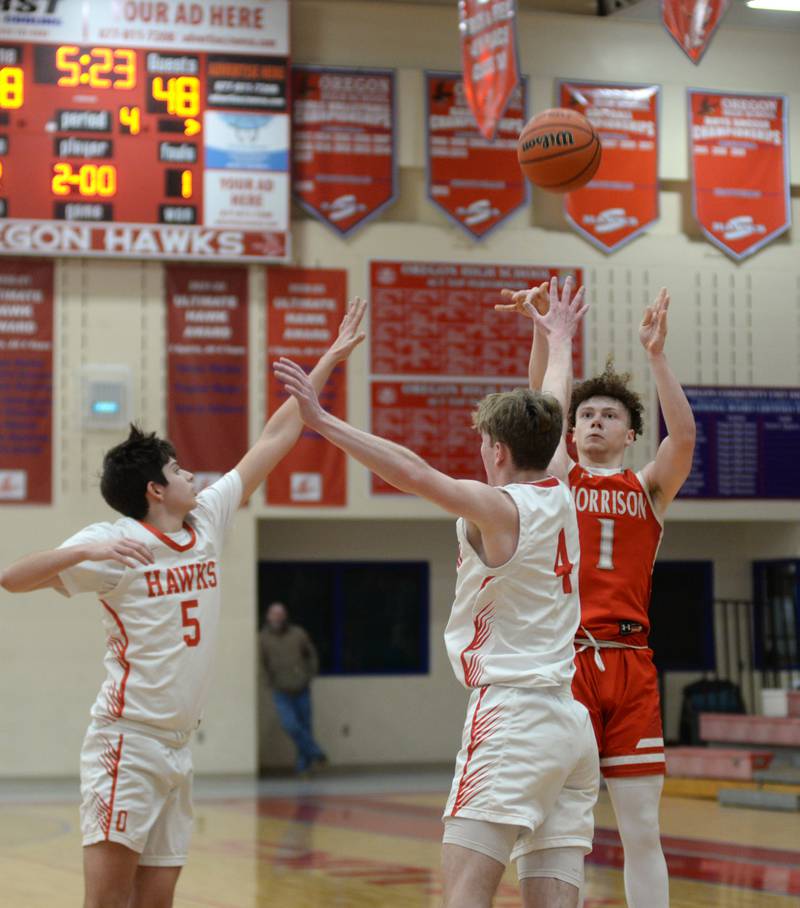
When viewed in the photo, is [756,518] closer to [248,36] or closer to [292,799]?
[292,799]

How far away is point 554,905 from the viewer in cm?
372

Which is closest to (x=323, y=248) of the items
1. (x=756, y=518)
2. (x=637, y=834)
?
(x=756, y=518)

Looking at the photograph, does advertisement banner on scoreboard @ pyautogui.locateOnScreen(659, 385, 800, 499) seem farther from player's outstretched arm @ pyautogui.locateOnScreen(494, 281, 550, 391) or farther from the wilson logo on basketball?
player's outstretched arm @ pyautogui.locateOnScreen(494, 281, 550, 391)

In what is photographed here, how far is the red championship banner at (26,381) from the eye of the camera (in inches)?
531

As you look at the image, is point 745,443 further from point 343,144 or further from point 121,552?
point 121,552

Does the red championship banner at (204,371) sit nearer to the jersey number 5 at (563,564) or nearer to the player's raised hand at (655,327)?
the player's raised hand at (655,327)

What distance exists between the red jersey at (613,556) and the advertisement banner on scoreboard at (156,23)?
10.1m

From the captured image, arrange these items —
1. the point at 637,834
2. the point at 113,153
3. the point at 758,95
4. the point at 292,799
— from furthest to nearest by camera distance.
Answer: the point at 758,95 < the point at 113,153 < the point at 292,799 < the point at 637,834

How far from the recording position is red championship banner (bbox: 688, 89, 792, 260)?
15.1 meters

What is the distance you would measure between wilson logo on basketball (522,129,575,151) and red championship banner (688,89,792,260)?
7.99 meters

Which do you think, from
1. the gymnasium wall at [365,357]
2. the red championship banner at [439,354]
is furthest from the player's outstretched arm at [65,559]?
the red championship banner at [439,354]

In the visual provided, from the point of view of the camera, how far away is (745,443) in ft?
49.4

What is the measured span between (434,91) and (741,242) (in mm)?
3631

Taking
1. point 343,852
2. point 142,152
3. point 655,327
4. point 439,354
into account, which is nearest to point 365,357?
point 439,354
